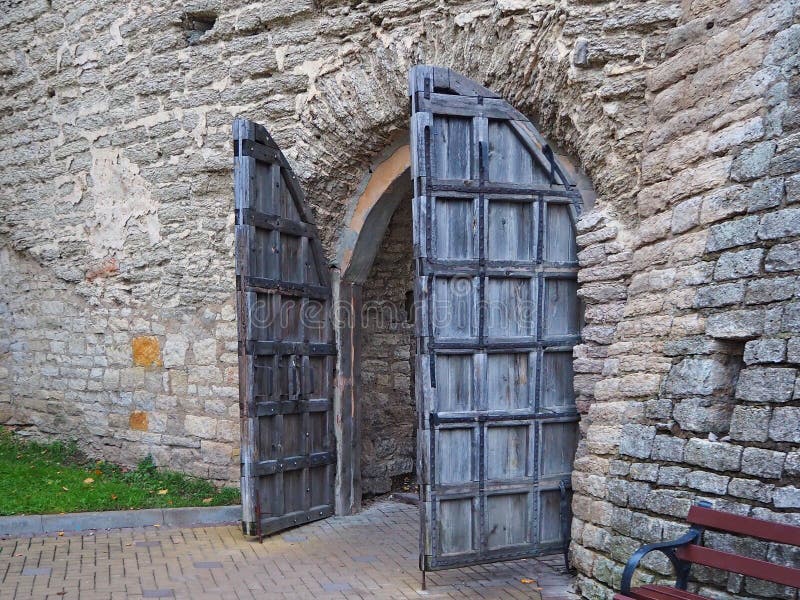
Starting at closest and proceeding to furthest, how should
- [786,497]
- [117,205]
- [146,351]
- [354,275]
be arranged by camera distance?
[786,497] < [354,275] < [146,351] < [117,205]

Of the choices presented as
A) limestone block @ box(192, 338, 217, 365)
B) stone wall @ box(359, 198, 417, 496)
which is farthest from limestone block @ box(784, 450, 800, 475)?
limestone block @ box(192, 338, 217, 365)

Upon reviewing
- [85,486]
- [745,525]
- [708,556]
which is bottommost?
[85,486]

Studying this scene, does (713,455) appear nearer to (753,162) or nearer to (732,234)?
(732,234)

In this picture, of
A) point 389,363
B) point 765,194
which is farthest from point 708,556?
point 389,363

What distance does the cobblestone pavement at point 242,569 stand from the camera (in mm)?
4832

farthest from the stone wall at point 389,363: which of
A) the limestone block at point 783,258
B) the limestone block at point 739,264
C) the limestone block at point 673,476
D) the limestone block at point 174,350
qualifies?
the limestone block at point 783,258

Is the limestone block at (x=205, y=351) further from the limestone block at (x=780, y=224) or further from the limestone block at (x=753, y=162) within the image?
the limestone block at (x=780, y=224)

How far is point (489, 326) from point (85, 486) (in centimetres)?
383

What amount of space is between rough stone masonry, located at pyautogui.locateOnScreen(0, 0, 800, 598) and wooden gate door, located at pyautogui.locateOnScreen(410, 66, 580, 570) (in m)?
0.26

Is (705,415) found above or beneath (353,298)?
beneath

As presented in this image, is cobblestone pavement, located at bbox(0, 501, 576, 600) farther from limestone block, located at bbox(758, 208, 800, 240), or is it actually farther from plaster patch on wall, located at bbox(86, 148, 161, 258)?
Result: plaster patch on wall, located at bbox(86, 148, 161, 258)

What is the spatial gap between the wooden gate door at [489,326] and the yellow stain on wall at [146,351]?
3339mm

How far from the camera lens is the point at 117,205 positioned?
7707mm

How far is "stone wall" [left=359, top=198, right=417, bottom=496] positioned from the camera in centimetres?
752
